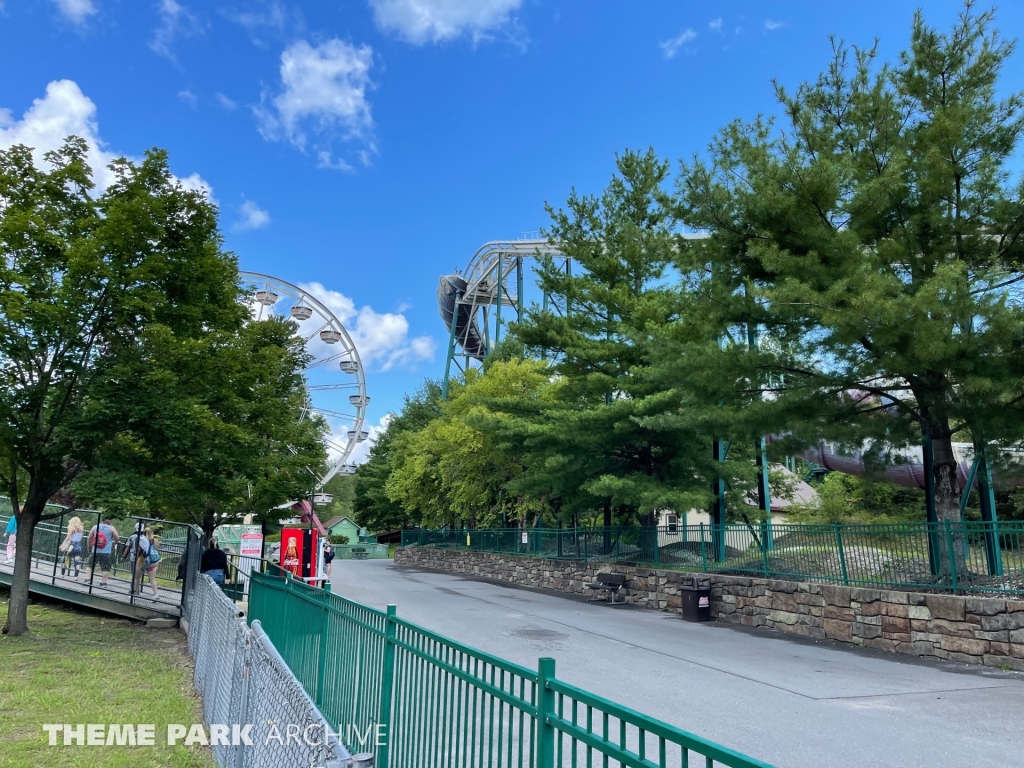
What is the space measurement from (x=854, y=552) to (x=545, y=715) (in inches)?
449

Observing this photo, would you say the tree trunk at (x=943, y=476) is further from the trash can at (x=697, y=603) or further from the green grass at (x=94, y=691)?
the green grass at (x=94, y=691)

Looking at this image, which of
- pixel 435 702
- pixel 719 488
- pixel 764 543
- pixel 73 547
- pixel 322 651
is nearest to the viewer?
pixel 435 702

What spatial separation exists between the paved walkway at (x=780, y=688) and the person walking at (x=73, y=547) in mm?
7664

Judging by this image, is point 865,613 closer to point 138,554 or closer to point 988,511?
point 988,511

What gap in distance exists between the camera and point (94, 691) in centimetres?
859

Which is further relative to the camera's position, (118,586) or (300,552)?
(300,552)

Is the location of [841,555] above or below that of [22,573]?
above

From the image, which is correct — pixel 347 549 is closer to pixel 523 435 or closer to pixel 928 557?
pixel 523 435

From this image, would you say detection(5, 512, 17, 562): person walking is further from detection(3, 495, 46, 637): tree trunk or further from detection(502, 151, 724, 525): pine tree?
detection(502, 151, 724, 525): pine tree

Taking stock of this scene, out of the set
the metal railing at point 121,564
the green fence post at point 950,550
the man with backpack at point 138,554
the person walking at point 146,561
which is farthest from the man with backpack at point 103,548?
the green fence post at point 950,550

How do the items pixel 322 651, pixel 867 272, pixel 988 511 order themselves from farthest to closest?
pixel 988 511
pixel 867 272
pixel 322 651

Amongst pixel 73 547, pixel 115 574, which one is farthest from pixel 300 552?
pixel 73 547

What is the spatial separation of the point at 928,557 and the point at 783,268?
4.96 meters

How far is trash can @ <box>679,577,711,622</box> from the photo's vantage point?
15.6m
